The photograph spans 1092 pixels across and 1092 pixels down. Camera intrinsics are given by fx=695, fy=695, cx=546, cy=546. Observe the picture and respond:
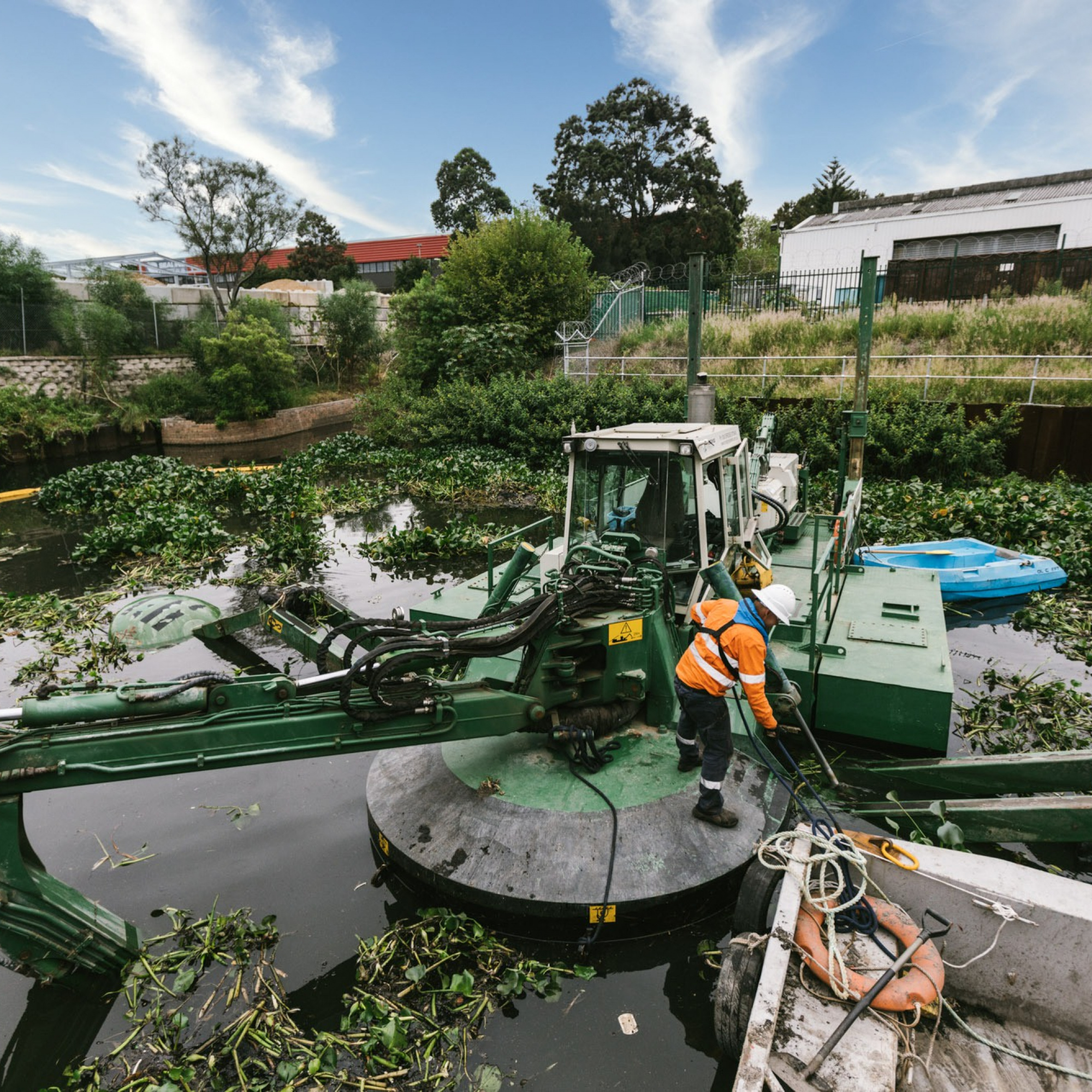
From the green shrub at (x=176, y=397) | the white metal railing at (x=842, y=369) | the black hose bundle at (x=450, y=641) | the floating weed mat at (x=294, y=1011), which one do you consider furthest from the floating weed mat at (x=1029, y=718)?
the green shrub at (x=176, y=397)

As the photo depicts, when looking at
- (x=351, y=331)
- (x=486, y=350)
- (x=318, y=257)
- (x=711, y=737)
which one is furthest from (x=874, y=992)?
(x=318, y=257)

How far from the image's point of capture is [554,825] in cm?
441

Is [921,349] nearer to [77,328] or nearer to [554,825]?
[554,825]

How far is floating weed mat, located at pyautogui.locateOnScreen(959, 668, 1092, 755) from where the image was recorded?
611 cm

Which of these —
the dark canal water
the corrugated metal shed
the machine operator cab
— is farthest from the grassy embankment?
the corrugated metal shed

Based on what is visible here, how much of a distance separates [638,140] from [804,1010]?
41.9 metres

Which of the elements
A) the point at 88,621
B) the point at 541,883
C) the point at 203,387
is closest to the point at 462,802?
the point at 541,883

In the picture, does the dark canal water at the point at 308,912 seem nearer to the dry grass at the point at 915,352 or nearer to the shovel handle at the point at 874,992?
the shovel handle at the point at 874,992

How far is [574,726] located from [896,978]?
7.75 ft

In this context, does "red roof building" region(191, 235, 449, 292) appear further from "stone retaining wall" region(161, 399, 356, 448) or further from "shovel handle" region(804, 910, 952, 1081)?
"shovel handle" region(804, 910, 952, 1081)

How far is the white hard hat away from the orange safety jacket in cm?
11

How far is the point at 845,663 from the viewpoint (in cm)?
573

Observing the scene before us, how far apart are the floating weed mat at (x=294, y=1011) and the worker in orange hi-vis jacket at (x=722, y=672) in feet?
4.44

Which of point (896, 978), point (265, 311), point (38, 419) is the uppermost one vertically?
point (265, 311)
